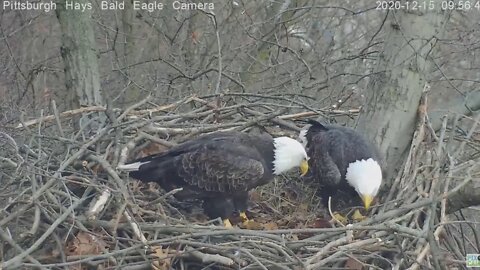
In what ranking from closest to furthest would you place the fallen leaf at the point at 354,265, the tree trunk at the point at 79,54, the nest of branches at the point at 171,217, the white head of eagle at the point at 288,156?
the nest of branches at the point at 171,217, the fallen leaf at the point at 354,265, the white head of eagle at the point at 288,156, the tree trunk at the point at 79,54

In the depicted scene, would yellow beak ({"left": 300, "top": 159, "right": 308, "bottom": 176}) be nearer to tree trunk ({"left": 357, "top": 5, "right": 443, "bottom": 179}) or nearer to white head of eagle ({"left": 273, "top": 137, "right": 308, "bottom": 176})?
white head of eagle ({"left": 273, "top": 137, "right": 308, "bottom": 176})

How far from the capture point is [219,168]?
4.87 m

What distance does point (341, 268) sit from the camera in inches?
163

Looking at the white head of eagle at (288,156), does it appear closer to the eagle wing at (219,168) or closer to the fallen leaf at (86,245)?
the eagle wing at (219,168)

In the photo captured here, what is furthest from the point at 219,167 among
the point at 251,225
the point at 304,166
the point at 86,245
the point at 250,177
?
the point at 86,245

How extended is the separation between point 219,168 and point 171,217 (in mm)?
423

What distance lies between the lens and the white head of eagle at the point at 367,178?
4.85 metres

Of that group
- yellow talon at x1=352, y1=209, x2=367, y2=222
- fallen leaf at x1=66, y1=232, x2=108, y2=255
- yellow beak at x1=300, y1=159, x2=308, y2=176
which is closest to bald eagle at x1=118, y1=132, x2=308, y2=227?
yellow beak at x1=300, y1=159, x2=308, y2=176

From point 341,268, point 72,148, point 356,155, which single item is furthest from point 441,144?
point 72,148

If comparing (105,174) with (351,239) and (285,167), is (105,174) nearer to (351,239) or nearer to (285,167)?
(285,167)

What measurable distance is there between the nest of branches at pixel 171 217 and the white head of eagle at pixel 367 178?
0.11 metres

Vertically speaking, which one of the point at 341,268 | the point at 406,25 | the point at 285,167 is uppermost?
the point at 406,25

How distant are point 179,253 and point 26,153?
1140mm

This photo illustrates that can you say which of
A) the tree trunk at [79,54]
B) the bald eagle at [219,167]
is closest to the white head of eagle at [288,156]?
the bald eagle at [219,167]
